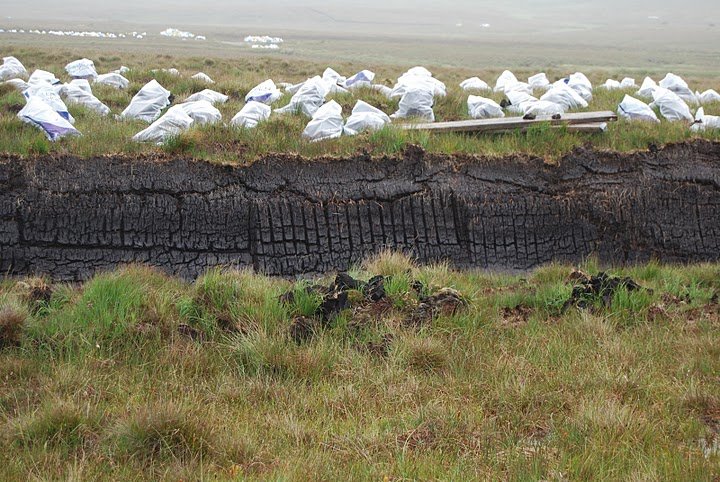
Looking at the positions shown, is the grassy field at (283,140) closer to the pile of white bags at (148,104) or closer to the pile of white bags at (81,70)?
the pile of white bags at (148,104)

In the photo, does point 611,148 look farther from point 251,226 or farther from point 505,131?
point 251,226

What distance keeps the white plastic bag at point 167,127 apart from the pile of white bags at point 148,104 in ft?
2.95

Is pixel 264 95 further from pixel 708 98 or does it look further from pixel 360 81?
pixel 708 98

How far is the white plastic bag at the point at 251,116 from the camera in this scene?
9.04 meters

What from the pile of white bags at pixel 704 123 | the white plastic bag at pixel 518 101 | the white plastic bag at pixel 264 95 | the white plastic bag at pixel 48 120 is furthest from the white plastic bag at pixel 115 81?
the pile of white bags at pixel 704 123

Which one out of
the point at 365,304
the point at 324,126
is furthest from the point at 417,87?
the point at 365,304

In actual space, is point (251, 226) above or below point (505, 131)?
below

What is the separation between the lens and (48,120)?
865cm

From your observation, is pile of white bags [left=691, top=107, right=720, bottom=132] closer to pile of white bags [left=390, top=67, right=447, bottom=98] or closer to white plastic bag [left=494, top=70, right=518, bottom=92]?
pile of white bags [left=390, top=67, right=447, bottom=98]

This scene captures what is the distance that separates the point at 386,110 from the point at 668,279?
16.5 ft

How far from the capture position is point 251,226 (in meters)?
7.85

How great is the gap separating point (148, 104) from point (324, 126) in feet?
8.84

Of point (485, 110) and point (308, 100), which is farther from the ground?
point (308, 100)

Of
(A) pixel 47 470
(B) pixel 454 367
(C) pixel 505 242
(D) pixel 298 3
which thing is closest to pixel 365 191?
(C) pixel 505 242
